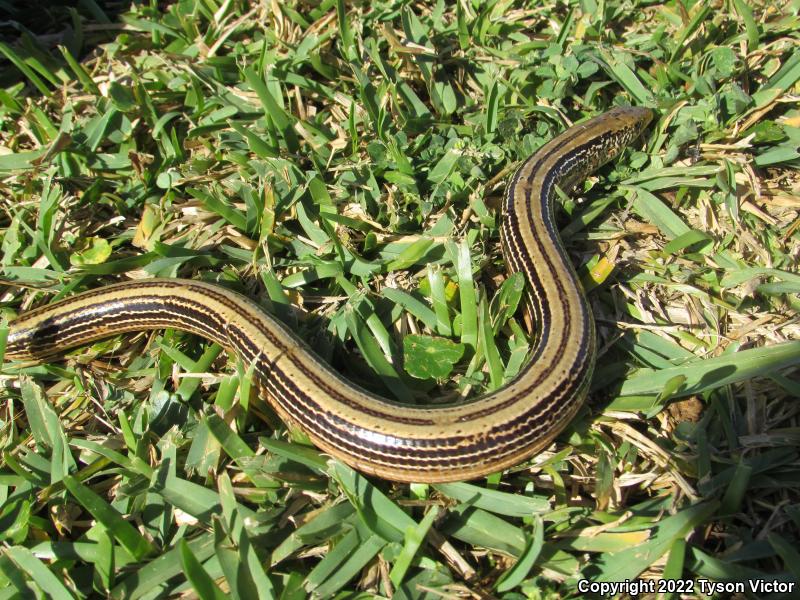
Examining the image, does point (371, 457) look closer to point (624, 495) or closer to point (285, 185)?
point (624, 495)

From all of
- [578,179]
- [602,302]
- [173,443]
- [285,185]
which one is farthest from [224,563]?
[578,179]

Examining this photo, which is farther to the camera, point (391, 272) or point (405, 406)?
point (391, 272)

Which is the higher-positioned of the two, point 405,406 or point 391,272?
point 391,272
